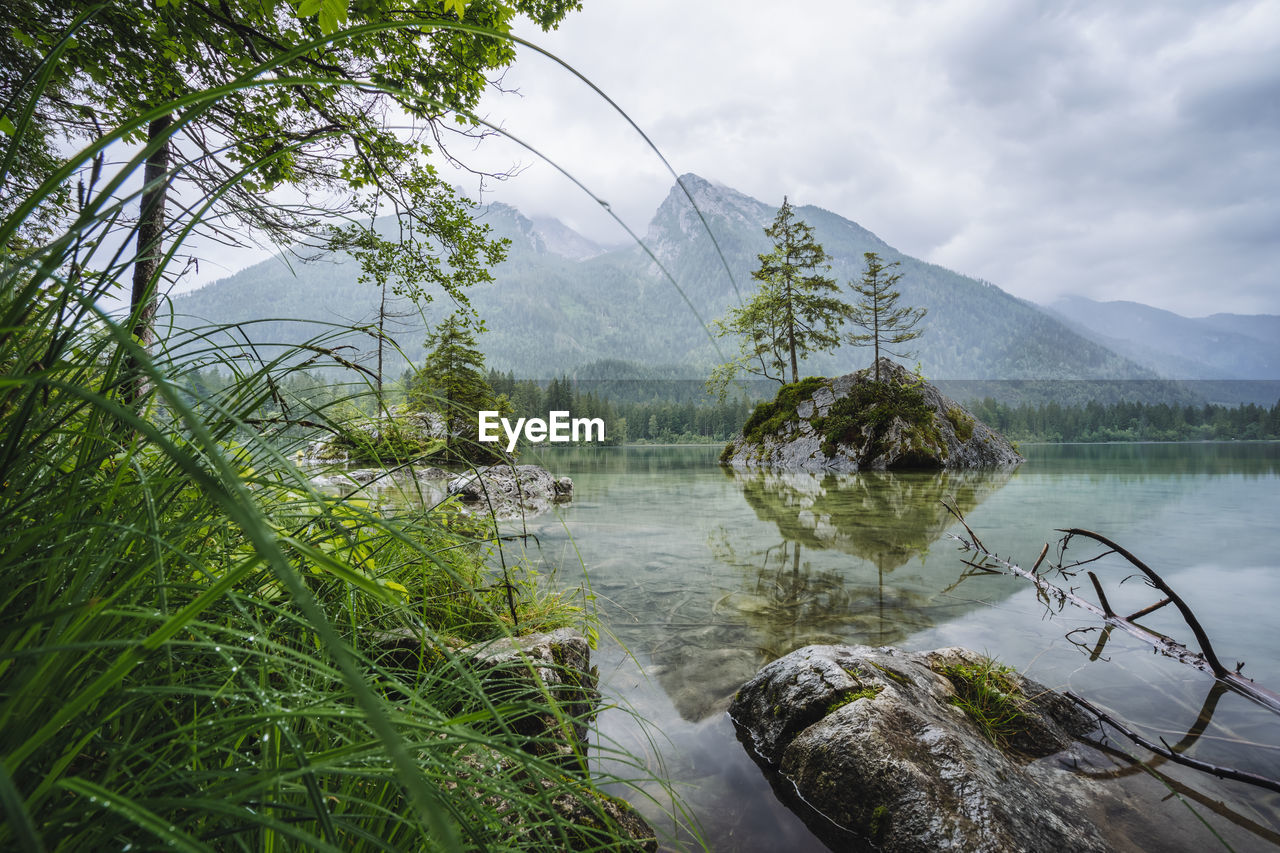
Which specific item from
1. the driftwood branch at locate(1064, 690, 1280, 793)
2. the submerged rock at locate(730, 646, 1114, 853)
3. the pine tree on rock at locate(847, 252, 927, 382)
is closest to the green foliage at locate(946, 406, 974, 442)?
the pine tree on rock at locate(847, 252, 927, 382)

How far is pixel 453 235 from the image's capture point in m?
4.97

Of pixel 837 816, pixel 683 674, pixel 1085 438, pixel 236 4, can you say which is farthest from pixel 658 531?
pixel 1085 438

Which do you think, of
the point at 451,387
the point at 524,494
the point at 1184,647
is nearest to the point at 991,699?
the point at 1184,647

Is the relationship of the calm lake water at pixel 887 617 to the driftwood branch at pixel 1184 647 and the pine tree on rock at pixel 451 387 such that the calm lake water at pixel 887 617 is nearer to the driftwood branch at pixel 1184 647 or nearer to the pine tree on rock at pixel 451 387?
the driftwood branch at pixel 1184 647

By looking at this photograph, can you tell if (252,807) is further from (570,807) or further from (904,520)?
(904,520)

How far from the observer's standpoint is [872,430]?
20.4 meters

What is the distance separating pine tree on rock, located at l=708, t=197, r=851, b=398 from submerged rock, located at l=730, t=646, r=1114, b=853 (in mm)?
24194

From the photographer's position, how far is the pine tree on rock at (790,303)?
26906 millimetres

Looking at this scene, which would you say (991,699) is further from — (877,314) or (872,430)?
(877,314)

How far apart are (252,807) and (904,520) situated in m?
9.08

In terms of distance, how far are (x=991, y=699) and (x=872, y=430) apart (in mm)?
19009

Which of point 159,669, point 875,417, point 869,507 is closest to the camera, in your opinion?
point 159,669

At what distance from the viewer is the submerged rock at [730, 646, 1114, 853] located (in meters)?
1.88

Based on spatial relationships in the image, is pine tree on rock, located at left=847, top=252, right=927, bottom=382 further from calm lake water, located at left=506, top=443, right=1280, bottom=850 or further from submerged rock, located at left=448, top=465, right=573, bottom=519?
submerged rock, located at left=448, top=465, right=573, bottom=519
